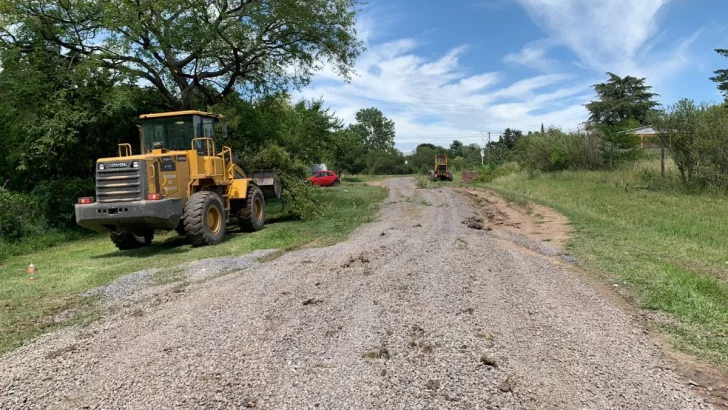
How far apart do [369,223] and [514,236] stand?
463 centimetres

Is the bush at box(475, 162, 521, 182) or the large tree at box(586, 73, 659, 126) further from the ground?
the large tree at box(586, 73, 659, 126)

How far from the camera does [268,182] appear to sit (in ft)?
50.4

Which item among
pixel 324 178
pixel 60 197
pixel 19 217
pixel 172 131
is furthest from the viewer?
pixel 324 178

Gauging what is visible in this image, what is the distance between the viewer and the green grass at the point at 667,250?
16.7ft

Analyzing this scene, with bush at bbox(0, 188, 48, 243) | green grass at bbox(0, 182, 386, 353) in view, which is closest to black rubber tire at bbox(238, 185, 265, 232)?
green grass at bbox(0, 182, 386, 353)

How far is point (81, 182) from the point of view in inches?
656

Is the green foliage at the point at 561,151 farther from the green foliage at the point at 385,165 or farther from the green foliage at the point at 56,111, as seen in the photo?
the green foliage at the point at 385,165

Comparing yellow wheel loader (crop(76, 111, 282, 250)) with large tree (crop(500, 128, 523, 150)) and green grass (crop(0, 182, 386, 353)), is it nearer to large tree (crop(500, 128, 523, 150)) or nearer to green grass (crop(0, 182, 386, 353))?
green grass (crop(0, 182, 386, 353))

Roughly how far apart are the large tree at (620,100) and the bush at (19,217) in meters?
63.2

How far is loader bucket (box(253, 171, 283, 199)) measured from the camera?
50.4ft

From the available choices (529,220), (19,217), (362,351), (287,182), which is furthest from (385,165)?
(362,351)

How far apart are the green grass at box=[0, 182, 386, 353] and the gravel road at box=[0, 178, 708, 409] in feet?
3.46

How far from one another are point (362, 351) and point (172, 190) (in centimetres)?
822

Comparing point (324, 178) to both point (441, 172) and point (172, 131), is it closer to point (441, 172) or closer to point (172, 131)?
point (441, 172)
